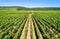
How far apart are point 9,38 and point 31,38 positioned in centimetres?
355

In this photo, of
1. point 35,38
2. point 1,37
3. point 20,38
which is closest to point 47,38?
point 35,38

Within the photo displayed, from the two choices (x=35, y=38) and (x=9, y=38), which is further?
(x=35, y=38)

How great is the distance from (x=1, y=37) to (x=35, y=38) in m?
4.93

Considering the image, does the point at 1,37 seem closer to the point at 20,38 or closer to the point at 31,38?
the point at 20,38

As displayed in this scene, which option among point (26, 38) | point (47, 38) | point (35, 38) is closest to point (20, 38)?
point (26, 38)

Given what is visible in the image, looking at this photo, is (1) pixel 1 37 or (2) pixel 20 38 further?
(2) pixel 20 38

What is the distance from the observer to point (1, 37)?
17.3 meters

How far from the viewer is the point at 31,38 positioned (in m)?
19.2

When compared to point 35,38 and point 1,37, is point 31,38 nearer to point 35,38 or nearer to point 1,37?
point 35,38

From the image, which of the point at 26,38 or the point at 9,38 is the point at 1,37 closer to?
the point at 9,38

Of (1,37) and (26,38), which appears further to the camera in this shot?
(26,38)

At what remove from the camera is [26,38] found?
62.7ft

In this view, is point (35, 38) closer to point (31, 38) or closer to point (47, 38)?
point (31, 38)

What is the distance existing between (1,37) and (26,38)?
145 inches
